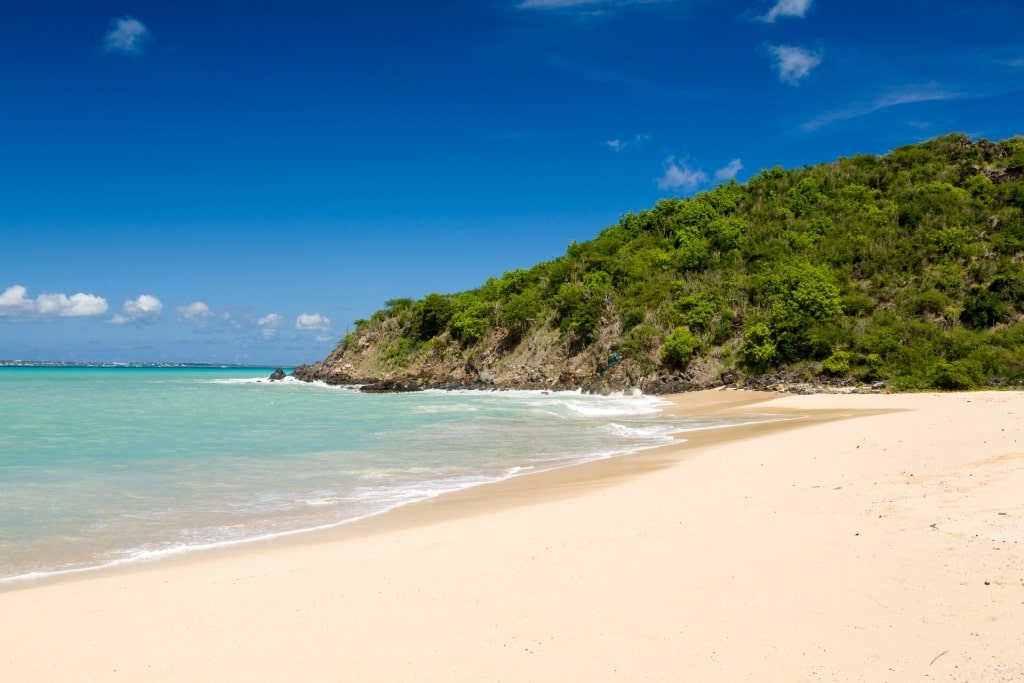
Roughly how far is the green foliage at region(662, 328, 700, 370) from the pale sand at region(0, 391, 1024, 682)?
32.2 meters

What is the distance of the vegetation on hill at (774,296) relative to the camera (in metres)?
33.7

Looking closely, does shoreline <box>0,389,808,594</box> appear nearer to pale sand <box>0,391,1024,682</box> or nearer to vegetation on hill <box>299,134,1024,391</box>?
pale sand <box>0,391,1024,682</box>

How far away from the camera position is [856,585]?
183 inches

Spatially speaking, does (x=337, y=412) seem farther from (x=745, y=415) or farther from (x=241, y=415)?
(x=745, y=415)

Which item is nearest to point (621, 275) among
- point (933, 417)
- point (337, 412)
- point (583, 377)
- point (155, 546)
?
point (583, 377)

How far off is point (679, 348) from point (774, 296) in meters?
6.41

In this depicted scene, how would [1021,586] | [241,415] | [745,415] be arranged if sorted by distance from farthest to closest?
1. [241,415]
2. [745,415]
3. [1021,586]

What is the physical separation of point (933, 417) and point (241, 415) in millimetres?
22683

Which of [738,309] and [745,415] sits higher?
[738,309]

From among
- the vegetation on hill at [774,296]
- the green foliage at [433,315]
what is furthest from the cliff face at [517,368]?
the green foliage at [433,315]

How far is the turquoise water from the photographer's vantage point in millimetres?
8070

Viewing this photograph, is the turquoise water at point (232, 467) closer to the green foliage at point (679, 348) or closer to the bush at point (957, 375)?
the bush at point (957, 375)

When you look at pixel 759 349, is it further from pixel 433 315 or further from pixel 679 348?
pixel 433 315

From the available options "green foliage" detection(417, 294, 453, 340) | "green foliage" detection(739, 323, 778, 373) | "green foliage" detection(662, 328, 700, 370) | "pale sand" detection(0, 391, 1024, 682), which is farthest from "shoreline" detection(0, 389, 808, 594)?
"green foliage" detection(417, 294, 453, 340)
